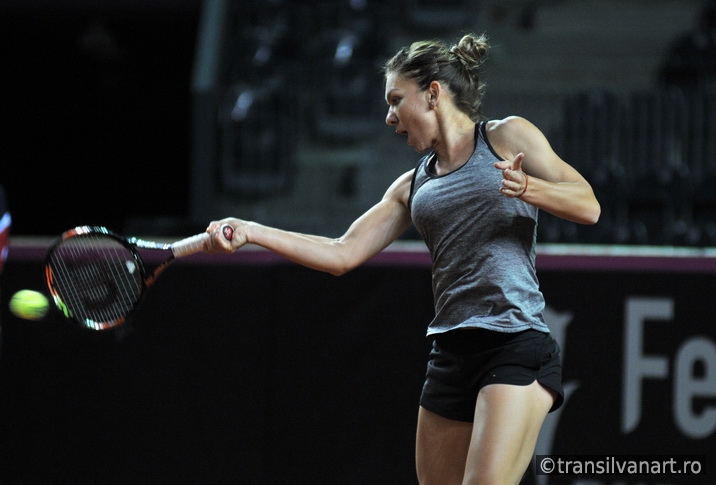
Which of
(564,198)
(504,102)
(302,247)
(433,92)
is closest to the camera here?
(564,198)

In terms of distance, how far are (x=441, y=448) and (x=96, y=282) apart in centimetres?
144

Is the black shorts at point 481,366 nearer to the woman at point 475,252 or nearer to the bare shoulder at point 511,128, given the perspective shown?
the woman at point 475,252

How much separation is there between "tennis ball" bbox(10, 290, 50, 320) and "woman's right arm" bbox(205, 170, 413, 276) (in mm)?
1659

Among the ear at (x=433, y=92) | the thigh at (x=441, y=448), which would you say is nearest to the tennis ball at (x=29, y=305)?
the thigh at (x=441, y=448)

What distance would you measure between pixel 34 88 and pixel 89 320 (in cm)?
1099

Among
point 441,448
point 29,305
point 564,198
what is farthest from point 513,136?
point 29,305

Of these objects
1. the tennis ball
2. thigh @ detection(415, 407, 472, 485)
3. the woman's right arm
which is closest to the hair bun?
the woman's right arm

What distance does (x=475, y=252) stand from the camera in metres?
3.22

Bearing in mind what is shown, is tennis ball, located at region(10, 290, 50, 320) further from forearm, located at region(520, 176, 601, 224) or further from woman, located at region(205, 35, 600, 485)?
forearm, located at region(520, 176, 601, 224)

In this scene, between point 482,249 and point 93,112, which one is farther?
point 93,112

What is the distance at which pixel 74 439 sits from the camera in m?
4.92

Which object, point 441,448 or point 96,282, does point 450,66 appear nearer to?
point 441,448

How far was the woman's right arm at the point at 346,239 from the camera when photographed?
3443mm

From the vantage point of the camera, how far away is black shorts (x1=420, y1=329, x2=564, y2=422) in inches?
124
